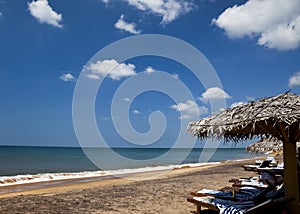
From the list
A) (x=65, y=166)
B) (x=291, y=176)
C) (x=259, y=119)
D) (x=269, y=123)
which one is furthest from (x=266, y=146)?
(x=65, y=166)

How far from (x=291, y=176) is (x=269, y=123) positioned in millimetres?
994

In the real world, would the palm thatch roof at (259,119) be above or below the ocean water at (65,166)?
above

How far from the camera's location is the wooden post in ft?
15.9

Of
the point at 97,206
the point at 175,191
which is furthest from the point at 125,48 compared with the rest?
the point at 97,206

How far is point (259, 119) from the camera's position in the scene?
4250 mm

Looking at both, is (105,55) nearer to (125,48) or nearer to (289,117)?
(125,48)

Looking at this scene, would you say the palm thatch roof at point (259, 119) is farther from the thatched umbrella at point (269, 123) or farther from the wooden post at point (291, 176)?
the wooden post at point (291, 176)

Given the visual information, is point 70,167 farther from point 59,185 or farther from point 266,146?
point 266,146

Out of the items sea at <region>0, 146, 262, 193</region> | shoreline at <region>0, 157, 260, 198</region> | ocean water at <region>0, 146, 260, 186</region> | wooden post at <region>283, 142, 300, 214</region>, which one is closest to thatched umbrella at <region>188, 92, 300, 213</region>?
wooden post at <region>283, 142, 300, 214</region>

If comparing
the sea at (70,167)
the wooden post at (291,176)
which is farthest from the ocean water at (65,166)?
the wooden post at (291,176)

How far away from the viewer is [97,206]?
23.3 feet

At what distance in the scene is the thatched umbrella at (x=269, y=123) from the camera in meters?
4.32

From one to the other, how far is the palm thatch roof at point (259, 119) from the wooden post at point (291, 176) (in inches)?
6.7

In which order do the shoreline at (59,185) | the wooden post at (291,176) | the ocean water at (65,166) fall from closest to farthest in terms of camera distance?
the wooden post at (291,176) → the shoreline at (59,185) → the ocean water at (65,166)
